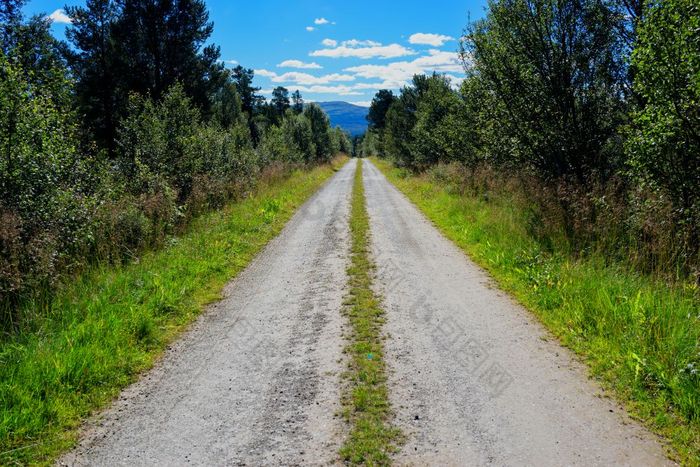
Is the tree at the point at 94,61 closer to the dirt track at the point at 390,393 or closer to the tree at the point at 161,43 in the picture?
the tree at the point at 161,43

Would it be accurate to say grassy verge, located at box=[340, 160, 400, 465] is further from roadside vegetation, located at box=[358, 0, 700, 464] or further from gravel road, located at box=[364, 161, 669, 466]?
roadside vegetation, located at box=[358, 0, 700, 464]

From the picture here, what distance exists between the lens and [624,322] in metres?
5.57

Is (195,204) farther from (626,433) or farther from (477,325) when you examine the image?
(626,433)

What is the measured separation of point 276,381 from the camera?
4855 millimetres

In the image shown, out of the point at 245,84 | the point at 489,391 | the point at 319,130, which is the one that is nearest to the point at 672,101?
the point at 489,391

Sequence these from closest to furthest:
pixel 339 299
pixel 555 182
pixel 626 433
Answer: pixel 626 433 → pixel 339 299 → pixel 555 182

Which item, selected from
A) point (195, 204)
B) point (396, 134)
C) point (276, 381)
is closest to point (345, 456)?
point (276, 381)

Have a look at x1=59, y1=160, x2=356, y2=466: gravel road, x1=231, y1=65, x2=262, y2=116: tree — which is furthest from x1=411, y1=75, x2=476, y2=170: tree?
x1=231, y1=65, x2=262, y2=116: tree

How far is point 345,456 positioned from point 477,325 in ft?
10.9

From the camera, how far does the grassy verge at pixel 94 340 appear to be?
4.00 metres

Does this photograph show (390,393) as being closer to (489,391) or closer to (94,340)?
(489,391)

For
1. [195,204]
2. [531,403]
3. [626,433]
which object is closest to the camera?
[626,433]

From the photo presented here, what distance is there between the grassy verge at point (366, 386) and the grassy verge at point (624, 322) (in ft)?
7.85

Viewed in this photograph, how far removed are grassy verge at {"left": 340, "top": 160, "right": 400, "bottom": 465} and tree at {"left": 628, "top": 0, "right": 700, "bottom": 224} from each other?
520 centimetres
